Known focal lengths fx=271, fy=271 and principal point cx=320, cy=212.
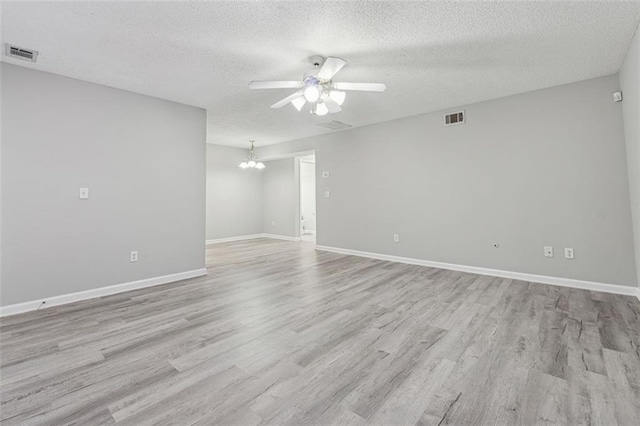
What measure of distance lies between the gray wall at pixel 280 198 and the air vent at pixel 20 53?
5205 millimetres

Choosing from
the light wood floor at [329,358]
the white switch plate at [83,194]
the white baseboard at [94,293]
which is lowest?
the light wood floor at [329,358]

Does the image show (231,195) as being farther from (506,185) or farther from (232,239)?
(506,185)

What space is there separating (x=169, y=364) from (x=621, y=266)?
4553mm

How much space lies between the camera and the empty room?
1.58 meters

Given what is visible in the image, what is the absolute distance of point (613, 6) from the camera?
202 centimetres

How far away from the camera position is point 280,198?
7.62 meters

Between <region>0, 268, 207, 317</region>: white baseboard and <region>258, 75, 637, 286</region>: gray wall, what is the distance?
3.08 m

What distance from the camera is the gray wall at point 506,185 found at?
311 cm

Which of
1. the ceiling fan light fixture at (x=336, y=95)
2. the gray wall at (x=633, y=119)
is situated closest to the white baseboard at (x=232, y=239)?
the ceiling fan light fixture at (x=336, y=95)

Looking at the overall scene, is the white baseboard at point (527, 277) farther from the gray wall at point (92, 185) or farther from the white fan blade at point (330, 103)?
the gray wall at point (92, 185)

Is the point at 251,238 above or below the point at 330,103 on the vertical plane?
below

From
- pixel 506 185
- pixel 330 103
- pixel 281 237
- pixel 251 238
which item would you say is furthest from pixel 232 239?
pixel 506 185

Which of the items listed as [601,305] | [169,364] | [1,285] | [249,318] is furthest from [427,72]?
[1,285]

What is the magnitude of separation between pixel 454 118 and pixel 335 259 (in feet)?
9.95
